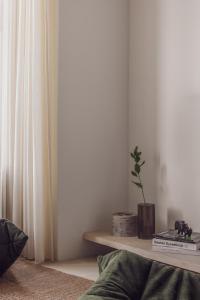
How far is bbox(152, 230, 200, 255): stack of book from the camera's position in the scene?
2.01 meters

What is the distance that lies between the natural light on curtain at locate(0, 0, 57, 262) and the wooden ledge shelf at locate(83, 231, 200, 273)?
0.26 meters

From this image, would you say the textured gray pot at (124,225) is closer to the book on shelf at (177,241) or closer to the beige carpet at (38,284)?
the book on shelf at (177,241)

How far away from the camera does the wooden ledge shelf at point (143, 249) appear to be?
6.20 feet

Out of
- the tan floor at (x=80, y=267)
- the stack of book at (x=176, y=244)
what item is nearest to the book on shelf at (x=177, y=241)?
the stack of book at (x=176, y=244)

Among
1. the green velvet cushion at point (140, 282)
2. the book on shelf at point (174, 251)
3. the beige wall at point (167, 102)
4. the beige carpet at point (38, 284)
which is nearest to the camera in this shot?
the green velvet cushion at point (140, 282)

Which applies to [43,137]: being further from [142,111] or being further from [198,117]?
[198,117]

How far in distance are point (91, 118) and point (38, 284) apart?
1.00m

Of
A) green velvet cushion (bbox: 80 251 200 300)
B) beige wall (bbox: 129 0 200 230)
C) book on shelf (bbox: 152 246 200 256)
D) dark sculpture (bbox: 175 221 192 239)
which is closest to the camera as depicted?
green velvet cushion (bbox: 80 251 200 300)

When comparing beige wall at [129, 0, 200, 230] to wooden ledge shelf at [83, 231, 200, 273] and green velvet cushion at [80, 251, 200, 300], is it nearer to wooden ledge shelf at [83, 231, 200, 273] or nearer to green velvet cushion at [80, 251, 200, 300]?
wooden ledge shelf at [83, 231, 200, 273]

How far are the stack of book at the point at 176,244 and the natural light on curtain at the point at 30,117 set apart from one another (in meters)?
0.62

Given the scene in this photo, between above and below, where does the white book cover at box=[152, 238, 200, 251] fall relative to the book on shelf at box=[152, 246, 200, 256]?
above

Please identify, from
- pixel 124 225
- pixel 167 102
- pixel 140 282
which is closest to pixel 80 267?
pixel 124 225

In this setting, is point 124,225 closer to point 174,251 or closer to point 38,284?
point 174,251


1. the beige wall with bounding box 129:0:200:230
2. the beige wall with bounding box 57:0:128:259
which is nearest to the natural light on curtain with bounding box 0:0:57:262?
the beige wall with bounding box 57:0:128:259
